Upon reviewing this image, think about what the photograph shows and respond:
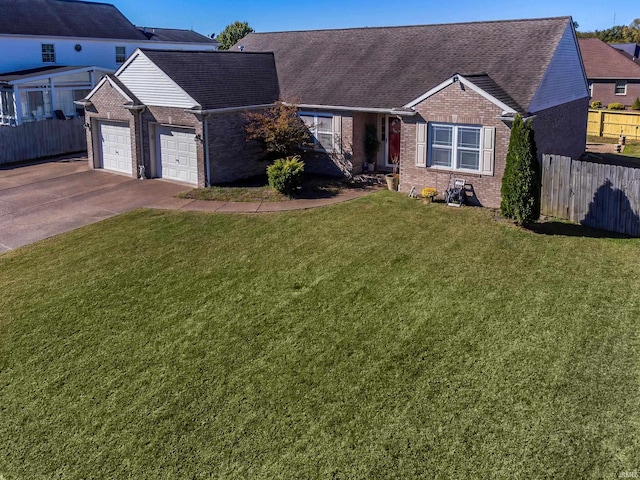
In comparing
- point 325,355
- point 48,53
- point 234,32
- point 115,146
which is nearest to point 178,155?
point 115,146

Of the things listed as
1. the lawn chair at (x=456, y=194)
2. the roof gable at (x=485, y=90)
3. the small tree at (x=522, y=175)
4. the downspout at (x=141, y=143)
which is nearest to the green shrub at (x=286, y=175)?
the roof gable at (x=485, y=90)

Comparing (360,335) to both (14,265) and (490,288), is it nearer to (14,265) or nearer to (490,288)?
(490,288)

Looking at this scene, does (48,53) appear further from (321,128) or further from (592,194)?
(592,194)

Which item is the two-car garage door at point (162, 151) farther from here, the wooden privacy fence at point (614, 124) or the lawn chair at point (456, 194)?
the wooden privacy fence at point (614, 124)

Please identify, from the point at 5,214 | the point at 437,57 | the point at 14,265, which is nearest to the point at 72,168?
the point at 5,214

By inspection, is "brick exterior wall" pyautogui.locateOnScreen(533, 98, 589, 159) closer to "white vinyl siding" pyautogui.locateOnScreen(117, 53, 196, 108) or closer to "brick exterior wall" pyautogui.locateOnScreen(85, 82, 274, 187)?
"brick exterior wall" pyautogui.locateOnScreen(85, 82, 274, 187)

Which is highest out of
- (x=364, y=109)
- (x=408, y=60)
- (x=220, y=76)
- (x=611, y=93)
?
(x=611, y=93)
